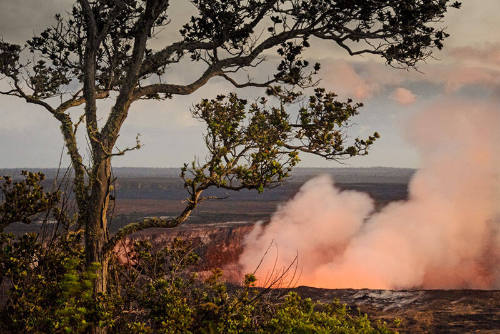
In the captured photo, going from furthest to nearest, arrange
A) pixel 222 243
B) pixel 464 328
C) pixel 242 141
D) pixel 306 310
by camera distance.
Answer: pixel 222 243 → pixel 464 328 → pixel 242 141 → pixel 306 310

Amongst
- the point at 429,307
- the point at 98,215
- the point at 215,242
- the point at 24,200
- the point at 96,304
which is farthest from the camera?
the point at 215,242

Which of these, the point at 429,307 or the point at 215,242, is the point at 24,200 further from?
the point at 215,242

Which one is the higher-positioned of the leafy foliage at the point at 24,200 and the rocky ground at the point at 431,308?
the leafy foliage at the point at 24,200

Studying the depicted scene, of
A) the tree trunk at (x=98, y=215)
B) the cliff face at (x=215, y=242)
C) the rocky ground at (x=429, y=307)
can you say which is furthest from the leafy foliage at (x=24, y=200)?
the cliff face at (x=215, y=242)

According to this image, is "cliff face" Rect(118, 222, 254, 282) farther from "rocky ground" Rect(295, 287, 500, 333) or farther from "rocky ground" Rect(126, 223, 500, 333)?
"rocky ground" Rect(295, 287, 500, 333)

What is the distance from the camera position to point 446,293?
766 inches

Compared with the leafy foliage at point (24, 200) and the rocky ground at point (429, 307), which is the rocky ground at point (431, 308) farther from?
the leafy foliage at point (24, 200)

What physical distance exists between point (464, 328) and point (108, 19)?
1495 centimetres

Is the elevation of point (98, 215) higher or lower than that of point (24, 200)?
lower

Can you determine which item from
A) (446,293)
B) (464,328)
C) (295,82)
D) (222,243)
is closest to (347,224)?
(222,243)

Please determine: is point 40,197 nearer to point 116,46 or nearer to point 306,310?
point 116,46

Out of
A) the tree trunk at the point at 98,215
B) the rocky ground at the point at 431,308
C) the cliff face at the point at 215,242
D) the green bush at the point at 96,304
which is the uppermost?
the tree trunk at the point at 98,215

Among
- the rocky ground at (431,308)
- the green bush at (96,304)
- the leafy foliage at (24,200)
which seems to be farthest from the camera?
the rocky ground at (431,308)

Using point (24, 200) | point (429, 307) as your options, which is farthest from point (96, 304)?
point (429, 307)
